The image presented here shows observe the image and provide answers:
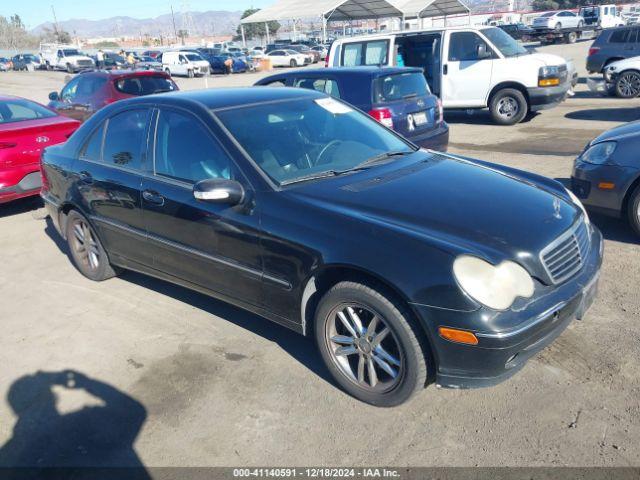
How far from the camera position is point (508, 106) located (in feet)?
38.7

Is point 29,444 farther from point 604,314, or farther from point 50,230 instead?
point 50,230

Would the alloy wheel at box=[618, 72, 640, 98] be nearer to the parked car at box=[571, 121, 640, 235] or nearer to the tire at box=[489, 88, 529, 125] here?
the tire at box=[489, 88, 529, 125]

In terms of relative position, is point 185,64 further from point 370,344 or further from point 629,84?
point 370,344

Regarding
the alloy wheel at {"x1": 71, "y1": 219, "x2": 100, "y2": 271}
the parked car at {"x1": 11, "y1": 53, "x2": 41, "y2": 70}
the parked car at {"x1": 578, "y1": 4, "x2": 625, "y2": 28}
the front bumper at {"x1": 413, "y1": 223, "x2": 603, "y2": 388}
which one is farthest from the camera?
the parked car at {"x1": 11, "y1": 53, "x2": 41, "y2": 70}

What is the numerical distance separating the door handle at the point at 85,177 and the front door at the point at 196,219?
0.85m

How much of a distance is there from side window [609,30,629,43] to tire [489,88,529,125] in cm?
613

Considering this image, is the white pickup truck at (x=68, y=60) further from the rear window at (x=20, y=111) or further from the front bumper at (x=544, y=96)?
the front bumper at (x=544, y=96)

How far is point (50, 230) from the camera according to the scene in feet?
22.8

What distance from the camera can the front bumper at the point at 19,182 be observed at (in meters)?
6.93

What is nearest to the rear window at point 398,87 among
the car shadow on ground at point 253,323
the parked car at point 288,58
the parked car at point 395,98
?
the parked car at point 395,98

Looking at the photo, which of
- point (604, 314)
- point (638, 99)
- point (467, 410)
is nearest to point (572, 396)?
point (467, 410)

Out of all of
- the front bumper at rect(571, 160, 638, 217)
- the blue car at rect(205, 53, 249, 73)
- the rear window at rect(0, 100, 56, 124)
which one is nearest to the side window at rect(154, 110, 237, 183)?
the front bumper at rect(571, 160, 638, 217)

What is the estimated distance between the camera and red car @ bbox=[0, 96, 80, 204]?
6949 millimetres

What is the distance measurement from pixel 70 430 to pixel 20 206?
5916 mm
